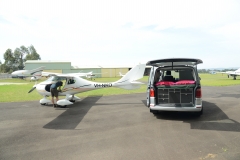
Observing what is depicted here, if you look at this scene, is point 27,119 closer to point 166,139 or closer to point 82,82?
point 82,82

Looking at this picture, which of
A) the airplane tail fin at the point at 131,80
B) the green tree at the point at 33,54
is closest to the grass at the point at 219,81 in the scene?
the airplane tail fin at the point at 131,80

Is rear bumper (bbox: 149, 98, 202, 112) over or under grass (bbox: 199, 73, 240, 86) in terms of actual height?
over

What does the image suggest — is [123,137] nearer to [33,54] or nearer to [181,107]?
[181,107]

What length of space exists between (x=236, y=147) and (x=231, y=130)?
1358mm

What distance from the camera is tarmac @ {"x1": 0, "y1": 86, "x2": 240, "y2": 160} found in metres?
3.89

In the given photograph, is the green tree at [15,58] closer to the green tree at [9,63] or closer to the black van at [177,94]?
the green tree at [9,63]

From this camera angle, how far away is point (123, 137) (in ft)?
16.1

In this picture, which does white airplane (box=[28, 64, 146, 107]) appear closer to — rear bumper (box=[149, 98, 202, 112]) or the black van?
the black van

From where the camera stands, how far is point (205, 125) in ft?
19.0

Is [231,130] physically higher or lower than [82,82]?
lower

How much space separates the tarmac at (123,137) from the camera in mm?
3889

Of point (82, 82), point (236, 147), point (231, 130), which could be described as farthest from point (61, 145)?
point (82, 82)

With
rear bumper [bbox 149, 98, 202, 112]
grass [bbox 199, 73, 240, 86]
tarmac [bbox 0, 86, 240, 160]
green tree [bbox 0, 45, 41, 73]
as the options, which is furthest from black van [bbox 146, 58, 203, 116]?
green tree [bbox 0, 45, 41, 73]

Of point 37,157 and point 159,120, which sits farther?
point 159,120
